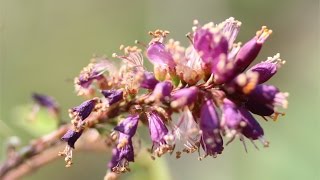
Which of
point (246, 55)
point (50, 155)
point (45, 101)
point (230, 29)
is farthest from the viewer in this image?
point (45, 101)

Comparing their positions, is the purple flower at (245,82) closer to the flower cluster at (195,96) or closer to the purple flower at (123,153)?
the flower cluster at (195,96)

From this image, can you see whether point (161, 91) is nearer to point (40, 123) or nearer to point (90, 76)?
point (90, 76)

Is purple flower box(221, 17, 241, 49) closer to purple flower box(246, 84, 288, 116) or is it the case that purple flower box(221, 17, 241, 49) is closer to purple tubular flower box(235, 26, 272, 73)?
purple tubular flower box(235, 26, 272, 73)

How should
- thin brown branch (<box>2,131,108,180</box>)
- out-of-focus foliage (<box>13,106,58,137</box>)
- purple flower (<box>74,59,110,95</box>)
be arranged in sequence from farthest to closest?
1. out-of-focus foliage (<box>13,106,58,137</box>)
2. thin brown branch (<box>2,131,108,180</box>)
3. purple flower (<box>74,59,110,95</box>)

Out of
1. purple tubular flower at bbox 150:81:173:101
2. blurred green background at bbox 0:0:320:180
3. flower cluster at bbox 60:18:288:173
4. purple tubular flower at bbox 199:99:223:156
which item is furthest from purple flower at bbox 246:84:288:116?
blurred green background at bbox 0:0:320:180

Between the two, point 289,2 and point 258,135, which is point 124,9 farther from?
point 258,135

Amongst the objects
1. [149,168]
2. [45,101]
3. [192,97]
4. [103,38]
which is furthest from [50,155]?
[103,38]

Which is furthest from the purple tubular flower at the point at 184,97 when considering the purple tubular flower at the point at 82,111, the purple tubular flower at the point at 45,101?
the purple tubular flower at the point at 45,101
